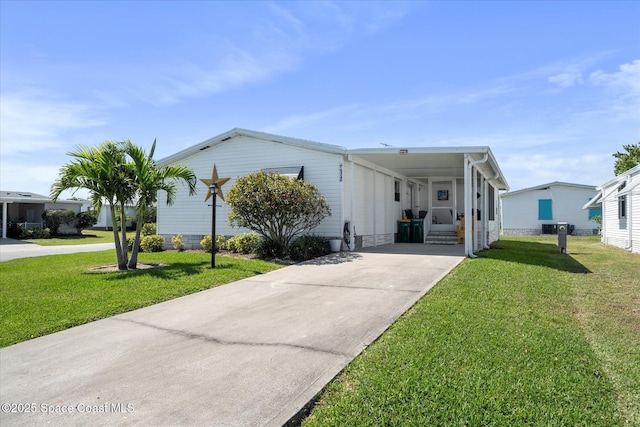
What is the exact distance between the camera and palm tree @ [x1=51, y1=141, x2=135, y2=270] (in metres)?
9.30

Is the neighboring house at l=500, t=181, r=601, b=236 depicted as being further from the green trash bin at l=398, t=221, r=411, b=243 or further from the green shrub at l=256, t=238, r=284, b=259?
the green shrub at l=256, t=238, r=284, b=259

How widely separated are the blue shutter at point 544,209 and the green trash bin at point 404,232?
17.2 metres

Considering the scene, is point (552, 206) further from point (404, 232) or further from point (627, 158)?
point (404, 232)

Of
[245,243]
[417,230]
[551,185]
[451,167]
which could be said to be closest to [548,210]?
[551,185]

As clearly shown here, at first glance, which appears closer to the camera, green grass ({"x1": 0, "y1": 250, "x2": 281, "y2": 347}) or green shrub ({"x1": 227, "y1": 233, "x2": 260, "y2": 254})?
green grass ({"x1": 0, "y1": 250, "x2": 281, "y2": 347})

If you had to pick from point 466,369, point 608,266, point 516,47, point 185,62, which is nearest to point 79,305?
point 466,369

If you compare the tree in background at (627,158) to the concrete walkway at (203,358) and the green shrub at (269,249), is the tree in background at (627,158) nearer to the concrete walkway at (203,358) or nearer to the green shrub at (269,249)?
the green shrub at (269,249)

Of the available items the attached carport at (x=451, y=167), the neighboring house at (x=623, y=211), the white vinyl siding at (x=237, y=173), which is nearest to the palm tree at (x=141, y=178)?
the white vinyl siding at (x=237, y=173)

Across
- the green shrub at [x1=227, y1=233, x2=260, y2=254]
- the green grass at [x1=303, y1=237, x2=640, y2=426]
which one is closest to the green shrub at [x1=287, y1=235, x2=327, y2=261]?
the green shrub at [x1=227, y1=233, x2=260, y2=254]

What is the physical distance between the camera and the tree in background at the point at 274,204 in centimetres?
1077

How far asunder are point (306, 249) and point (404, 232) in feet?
23.0

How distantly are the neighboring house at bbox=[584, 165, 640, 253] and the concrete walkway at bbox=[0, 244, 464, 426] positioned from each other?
13.1 m

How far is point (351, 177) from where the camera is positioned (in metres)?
12.5

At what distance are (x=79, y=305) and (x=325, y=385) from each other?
478 centimetres
